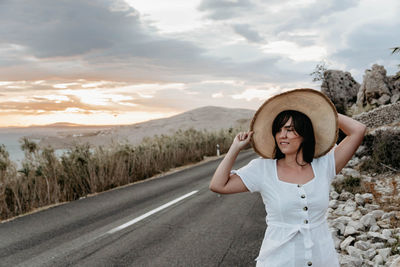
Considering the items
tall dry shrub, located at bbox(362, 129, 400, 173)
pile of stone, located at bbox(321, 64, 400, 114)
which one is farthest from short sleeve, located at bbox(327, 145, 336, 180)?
pile of stone, located at bbox(321, 64, 400, 114)

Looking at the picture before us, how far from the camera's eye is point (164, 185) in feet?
41.7

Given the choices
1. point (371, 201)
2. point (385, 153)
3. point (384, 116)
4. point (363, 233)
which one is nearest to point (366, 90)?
point (384, 116)

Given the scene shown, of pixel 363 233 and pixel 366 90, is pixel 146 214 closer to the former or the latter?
pixel 363 233

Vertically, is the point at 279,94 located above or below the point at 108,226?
above

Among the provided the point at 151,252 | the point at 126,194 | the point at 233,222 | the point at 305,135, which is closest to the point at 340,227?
the point at 233,222

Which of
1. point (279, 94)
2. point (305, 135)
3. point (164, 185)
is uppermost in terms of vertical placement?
point (279, 94)

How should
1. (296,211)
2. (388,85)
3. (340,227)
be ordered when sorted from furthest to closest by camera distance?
1. (388,85)
2. (340,227)
3. (296,211)

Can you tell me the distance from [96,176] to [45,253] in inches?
263

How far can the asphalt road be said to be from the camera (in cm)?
566

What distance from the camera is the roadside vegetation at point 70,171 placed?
9.98 meters

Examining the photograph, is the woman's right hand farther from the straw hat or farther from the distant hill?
the distant hill

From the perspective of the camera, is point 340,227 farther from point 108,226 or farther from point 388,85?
point 388,85

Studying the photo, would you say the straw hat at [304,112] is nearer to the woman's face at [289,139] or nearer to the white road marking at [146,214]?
the woman's face at [289,139]

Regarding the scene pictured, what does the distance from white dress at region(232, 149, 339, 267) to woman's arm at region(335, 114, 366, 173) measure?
0.30 metres
